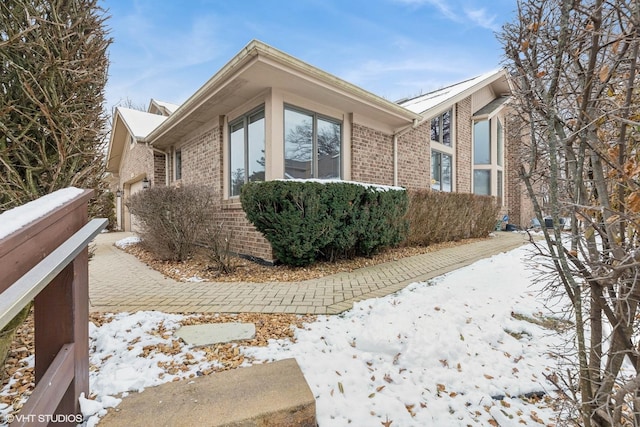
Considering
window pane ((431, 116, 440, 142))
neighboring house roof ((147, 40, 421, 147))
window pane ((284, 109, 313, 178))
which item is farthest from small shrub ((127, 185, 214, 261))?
window pane ((431, 116, 440, 142))

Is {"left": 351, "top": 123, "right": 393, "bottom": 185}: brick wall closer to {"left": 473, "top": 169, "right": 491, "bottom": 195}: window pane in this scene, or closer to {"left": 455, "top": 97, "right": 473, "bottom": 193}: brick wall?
{"left": 455, "top": 97, "right": 473, "bottom": 193}: brick wall

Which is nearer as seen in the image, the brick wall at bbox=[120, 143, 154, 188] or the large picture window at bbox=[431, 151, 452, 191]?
the large picture window at bbox=[431, 151, 452, 191]

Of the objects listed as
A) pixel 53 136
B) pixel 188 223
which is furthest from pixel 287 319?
pixel 188 223

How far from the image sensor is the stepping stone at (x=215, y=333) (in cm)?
245

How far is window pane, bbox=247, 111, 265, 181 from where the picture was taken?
636 cm

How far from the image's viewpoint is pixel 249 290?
158 inches

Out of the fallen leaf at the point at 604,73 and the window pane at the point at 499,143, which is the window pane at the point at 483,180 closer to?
the window pane at the point at 499,143

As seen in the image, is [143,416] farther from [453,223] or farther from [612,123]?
[453,223]

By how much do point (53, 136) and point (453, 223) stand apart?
9205 millimetres

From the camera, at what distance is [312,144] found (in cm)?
664

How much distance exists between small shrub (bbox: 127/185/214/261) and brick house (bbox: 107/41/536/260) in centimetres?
36

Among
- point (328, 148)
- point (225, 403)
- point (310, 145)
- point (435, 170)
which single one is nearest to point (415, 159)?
point (435, 170)

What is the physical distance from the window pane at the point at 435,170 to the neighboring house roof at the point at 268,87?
2.91 metres

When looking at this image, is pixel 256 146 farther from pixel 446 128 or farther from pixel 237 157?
pixel 446 128
